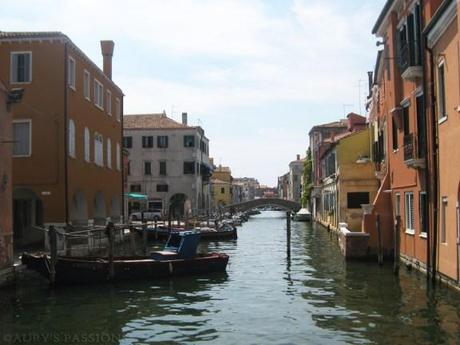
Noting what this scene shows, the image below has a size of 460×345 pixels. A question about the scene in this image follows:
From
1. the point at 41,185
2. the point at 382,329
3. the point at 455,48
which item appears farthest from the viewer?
the point at 41,185

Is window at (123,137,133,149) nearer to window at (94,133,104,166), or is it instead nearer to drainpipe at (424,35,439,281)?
window at (94,133,104,166)

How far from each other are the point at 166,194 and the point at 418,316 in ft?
154

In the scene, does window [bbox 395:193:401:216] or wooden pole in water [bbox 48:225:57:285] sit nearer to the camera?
wooden pole in water [bbox 48:225:57:285]

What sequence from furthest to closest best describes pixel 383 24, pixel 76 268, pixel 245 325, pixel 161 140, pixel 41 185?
pixel 161 140 → pixel 41 185 → pixel 383 24 → pixel 76 268 → pixel 245 325

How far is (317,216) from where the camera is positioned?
57.7 m

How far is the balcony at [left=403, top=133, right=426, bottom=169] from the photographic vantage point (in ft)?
53.1

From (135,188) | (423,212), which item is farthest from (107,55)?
(135,188)

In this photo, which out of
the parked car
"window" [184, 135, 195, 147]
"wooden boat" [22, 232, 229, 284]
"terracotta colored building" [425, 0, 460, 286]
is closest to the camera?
"terracotta colored building" [425, 0, 460, 286]

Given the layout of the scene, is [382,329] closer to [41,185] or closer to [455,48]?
[455,48]

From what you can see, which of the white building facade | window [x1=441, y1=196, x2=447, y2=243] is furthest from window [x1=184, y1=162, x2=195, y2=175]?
window [x1=441, y1=196, x2=447, y2=243]

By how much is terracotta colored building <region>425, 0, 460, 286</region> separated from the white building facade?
43274 millimetres

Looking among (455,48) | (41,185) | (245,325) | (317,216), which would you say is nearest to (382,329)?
(245,325)

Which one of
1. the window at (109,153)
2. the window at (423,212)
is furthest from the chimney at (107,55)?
the window at (423,212)

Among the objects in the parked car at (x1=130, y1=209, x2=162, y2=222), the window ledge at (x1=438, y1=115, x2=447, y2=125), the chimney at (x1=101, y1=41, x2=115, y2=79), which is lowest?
the parked car at (x1=130, y1=209, x2=162, y2=222)
